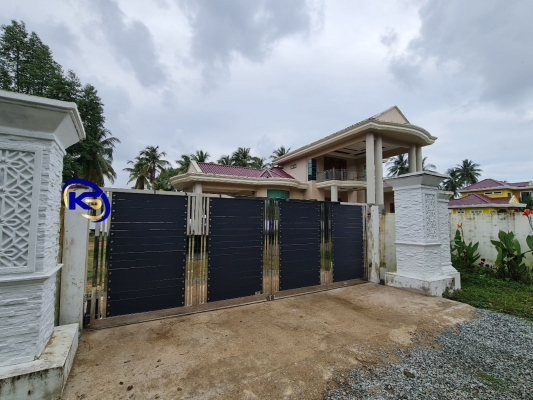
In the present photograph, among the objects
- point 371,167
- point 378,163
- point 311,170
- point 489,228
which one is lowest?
point 489,228

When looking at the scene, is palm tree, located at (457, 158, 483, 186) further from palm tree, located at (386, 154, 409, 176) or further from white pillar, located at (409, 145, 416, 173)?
white pillar, located at (409, 145, 416, 173)

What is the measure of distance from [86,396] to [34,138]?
2.14 meters

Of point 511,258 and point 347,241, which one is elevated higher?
point 347,241

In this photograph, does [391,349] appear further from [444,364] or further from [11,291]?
[11,291]

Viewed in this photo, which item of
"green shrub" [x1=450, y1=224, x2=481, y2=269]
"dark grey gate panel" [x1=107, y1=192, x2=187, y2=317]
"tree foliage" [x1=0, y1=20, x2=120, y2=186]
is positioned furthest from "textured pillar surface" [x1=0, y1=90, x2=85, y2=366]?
"tree foliage" [x1=0, y1=20, x2=120, y2=186]

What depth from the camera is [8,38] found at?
640 inches

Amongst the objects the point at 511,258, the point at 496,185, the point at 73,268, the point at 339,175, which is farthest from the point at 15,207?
the point at 496,185

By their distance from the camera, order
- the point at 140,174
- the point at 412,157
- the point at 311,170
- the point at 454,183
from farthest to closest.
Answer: the point at 454,183 → the point at 140,174 → the point at 311,170 → the point at 412,157

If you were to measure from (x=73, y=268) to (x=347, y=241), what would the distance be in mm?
4888

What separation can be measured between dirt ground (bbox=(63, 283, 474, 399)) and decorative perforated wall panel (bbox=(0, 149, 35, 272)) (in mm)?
1170

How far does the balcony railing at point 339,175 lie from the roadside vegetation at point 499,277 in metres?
8.91

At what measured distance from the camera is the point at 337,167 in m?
17.5

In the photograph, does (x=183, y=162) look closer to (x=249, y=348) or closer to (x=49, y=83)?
(x=49, y=83)

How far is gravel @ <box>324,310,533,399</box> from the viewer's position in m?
1.99
